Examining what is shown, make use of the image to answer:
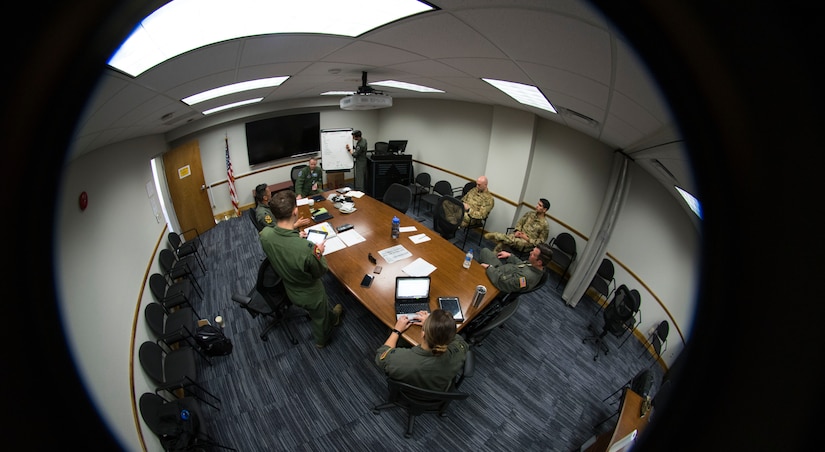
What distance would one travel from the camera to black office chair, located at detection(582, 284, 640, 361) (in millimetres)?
3006

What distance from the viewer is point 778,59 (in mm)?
289

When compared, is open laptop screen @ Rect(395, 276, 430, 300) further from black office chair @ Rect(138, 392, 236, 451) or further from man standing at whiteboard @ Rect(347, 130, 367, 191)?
man standing at whiteboard @ Rect(347, 130, 367, 191)

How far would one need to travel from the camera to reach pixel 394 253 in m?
3.32

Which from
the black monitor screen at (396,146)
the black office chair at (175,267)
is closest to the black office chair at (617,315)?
the black monitor screen at (396,146)

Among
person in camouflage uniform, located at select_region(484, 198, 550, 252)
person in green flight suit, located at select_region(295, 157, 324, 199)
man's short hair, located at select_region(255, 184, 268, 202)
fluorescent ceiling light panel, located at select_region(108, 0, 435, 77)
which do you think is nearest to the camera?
fluorescent ceiling light panel, located at select_region(108, 0, 435, 77)

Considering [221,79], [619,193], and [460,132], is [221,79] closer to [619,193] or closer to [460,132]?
[619,193]

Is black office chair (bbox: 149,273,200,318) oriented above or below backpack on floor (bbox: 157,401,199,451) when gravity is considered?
above

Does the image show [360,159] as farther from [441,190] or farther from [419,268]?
[419,268]

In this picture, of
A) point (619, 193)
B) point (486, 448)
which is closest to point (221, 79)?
point (486, 448)

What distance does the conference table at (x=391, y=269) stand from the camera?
2.58 metres

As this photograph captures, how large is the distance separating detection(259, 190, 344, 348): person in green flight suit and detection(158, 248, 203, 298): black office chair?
2.06m

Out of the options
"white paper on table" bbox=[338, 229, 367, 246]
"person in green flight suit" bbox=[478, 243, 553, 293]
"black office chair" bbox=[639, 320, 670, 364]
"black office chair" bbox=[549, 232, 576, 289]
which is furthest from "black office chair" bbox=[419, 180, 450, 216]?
"black office chair" bbox=[639, 320, 670, 364]

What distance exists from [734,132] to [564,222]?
5.09 m

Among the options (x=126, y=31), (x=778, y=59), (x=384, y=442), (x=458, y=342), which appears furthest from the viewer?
(x=384, y=442)
